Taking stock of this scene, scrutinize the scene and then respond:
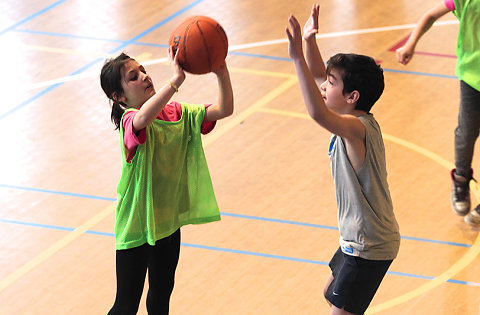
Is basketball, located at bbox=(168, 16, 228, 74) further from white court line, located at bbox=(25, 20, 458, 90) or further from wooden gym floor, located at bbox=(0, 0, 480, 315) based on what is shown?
white court line, located at bbox=(25, 20, 458, 90)

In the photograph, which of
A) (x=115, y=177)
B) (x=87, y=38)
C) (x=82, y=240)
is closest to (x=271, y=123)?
(x=115, y=177)

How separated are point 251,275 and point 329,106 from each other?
1.81 metres

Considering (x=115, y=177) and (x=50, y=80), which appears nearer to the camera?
(x=115, y=177)

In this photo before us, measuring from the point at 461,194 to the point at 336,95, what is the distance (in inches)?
94.9

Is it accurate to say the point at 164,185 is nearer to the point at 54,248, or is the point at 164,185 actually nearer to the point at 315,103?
the point at 315,103

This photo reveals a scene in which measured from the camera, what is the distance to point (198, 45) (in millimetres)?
4184

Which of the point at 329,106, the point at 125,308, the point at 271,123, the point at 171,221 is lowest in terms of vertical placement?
the point at 271,123

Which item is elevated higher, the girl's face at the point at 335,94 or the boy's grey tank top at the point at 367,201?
the girl's face at the point at 335,94

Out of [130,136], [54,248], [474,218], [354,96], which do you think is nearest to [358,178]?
[354,96]

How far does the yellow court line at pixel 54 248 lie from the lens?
224 inches

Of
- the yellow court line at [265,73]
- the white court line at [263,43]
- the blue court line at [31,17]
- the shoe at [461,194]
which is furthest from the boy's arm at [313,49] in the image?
the blue court line at [31,17]

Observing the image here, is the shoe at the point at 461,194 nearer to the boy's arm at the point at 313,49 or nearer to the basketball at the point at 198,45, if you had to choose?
the boy's arm at the point at 313,49

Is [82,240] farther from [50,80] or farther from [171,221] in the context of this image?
[50,80]

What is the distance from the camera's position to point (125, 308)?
4.48 m
